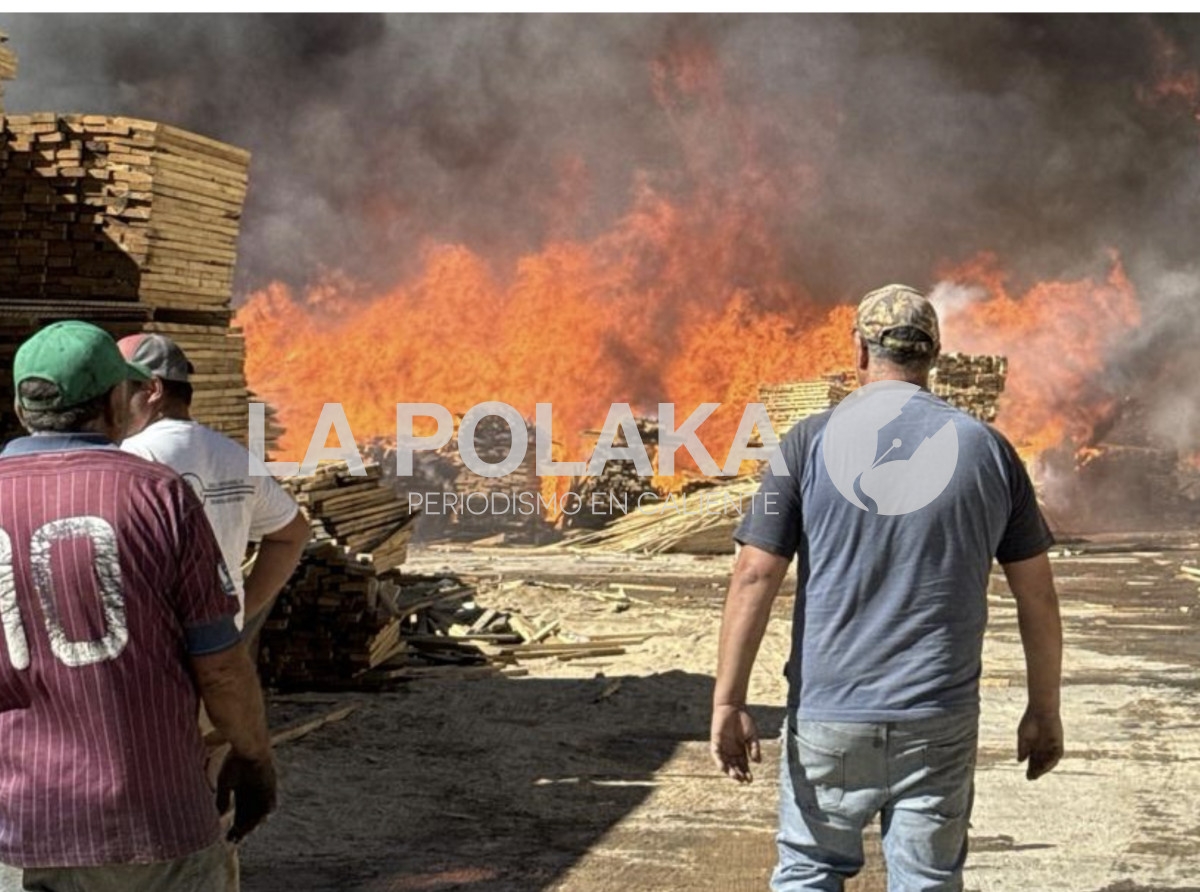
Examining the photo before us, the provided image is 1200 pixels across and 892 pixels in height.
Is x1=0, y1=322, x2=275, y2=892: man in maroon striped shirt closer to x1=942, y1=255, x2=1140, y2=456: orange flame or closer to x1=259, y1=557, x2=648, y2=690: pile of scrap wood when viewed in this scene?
x1=259, y1=557, x2=648, y2=690: pile of scrap wood

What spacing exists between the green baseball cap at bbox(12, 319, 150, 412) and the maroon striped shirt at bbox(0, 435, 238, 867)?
0.70ft

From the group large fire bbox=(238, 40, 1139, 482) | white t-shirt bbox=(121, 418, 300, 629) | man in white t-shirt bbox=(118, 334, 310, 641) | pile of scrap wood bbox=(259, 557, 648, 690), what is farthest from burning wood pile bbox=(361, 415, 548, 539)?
white t-shirt bbox=(121, 418, 300, 629)

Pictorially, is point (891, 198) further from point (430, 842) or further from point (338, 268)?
point (430, 842)

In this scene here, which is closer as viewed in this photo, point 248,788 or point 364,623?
point 248,788

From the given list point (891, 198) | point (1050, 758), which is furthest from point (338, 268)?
point (1050, 758)

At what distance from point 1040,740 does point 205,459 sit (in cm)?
288

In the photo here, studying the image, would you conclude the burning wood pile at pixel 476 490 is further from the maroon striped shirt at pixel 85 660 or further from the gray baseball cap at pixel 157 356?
the maroon striped shirt at pixel 85 660

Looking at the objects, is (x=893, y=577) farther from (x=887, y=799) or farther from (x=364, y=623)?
(x=364, y=623)

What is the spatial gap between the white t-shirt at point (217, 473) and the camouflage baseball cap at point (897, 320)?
226 cm

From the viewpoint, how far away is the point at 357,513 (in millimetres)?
12820

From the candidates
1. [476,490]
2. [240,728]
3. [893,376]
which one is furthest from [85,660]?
[476,490]

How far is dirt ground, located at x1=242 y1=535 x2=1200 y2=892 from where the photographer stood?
730 cm

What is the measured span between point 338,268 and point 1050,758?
1237 inches

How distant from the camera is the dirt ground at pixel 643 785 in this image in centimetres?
730
